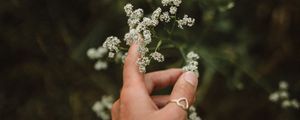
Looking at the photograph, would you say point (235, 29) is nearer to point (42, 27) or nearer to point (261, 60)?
point (261, 60)

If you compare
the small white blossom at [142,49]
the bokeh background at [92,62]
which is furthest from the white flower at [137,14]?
the bokeh background at [92,62]

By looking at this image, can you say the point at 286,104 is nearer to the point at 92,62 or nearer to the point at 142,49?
the point at 92,62

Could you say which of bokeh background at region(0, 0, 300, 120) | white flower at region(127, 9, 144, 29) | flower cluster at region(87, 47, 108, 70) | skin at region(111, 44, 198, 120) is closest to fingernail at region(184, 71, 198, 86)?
skin at region(111, 44, 198, 120)

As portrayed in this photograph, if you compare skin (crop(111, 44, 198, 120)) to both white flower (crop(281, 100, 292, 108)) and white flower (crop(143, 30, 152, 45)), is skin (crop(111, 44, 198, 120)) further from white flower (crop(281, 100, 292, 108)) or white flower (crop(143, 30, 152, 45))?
white flower (crop(281, 100, 292, 108))

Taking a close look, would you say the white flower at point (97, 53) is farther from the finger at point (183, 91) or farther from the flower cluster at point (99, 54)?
the finger at point (183, 91)

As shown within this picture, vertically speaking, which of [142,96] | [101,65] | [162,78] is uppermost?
[101,65]

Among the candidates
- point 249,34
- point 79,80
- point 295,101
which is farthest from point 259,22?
point 79,80

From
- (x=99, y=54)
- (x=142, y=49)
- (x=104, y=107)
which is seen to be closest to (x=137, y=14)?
(x=142, y=49)
